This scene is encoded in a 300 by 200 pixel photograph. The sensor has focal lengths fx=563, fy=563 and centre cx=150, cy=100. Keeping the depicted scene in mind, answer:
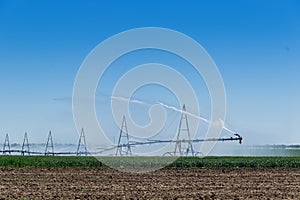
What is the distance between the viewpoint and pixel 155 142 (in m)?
62.6

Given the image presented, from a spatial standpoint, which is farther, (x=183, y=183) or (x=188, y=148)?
(x=188, y=148)

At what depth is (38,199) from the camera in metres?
18.7

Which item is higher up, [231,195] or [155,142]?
[155,142]

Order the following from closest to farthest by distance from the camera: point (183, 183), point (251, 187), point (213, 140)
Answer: point (251, 187), point (183, 183), point (213, 140)

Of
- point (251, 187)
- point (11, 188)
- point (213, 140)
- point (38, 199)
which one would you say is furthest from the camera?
point (213, 140)

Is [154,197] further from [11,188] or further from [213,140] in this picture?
[213,140]

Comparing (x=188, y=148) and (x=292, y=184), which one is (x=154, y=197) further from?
(x=188, y=148)

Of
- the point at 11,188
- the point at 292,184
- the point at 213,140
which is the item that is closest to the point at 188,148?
the point at 213,140

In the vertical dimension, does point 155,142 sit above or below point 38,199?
above

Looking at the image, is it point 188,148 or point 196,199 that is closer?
point 196,199

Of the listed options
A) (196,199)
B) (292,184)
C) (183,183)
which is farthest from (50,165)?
(196,199)

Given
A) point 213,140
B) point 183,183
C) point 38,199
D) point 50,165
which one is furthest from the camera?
point 213,140

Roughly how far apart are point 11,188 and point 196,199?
25.9 feet

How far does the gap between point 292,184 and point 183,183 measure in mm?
5057
